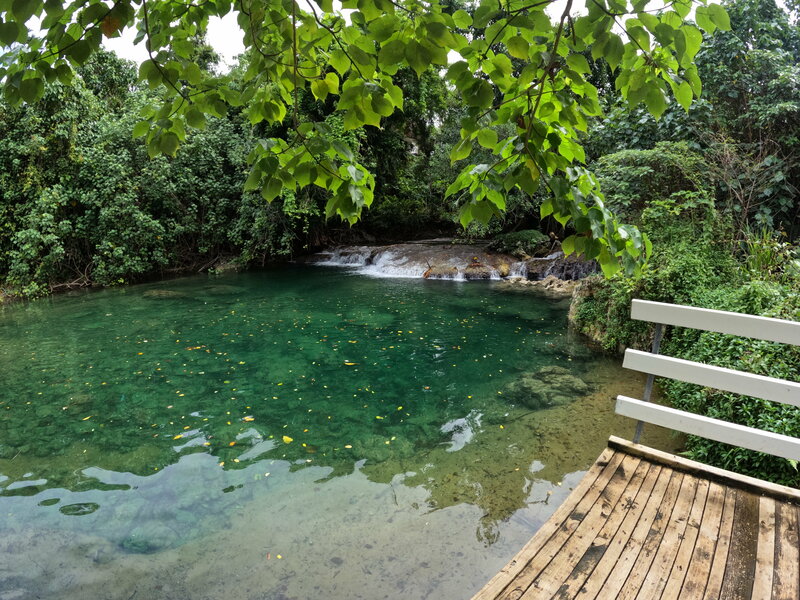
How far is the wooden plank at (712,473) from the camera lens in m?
2.75

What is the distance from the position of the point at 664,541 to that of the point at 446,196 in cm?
214

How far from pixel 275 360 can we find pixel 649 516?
5926 mm

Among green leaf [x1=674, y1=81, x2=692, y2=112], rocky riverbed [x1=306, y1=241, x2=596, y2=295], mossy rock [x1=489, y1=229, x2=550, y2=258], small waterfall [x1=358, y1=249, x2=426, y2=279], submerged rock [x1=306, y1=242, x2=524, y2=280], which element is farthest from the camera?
mossy rock [x1=489, y1=229, x2=550, y2=258]

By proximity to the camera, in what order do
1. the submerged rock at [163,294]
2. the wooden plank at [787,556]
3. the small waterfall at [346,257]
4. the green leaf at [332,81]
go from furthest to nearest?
the small waterfall at [346,257], the submerged rock at [163,294], the wooden plank at [787,556], the green leaf at [332,81]

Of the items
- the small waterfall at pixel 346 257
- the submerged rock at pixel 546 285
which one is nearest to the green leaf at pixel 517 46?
the submerged rock at pixel 546 285

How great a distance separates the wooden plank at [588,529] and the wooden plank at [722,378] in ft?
2.14

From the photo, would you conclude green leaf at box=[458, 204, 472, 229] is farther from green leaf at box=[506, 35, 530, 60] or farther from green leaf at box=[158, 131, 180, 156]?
green leaf at box=[158, 131, 180, 156]

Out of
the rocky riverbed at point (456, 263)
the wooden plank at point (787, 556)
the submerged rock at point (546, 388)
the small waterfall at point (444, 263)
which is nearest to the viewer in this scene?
the wooden plank at point (787, 556)

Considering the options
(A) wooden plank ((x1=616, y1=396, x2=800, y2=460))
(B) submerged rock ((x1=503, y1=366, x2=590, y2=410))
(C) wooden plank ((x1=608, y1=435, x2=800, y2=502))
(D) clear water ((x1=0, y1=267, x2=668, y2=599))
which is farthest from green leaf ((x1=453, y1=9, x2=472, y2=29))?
(B) submerged rock ((x1=503, y1=366, x2=590, y2=410))

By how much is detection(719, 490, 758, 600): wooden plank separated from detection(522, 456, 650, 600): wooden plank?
0.51 metres

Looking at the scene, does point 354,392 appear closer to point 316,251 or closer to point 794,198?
point 794,198

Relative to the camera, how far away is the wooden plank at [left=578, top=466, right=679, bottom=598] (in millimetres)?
2168

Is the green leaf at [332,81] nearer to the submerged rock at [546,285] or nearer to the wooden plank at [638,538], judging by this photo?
the wooden plank at [638,538]

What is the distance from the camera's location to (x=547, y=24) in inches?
61.2
